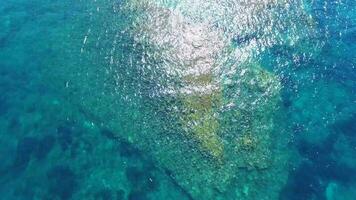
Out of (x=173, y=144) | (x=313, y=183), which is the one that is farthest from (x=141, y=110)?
(x=313, y=183)

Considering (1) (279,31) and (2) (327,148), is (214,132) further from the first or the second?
(1) (279,31)

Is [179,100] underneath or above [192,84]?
underneath

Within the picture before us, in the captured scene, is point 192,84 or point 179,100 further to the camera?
point 192,84

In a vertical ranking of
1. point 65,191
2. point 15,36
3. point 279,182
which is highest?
point 15,36
